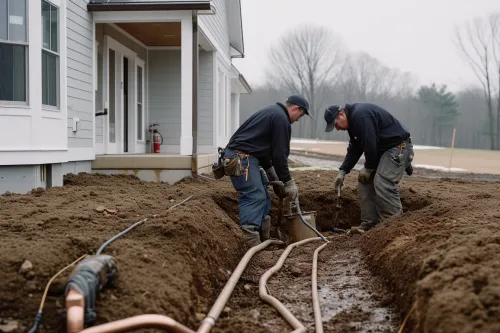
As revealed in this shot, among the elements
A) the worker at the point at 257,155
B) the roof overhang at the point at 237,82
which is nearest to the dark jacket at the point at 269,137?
the worker at the point at 257,155

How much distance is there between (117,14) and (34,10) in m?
2.73

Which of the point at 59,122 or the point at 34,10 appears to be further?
the point at 59,122

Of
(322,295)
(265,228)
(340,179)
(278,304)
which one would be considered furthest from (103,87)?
(278,304)

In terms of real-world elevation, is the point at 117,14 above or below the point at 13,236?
above

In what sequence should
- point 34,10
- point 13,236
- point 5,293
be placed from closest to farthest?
point 5,293, point 13,236, point 34,10

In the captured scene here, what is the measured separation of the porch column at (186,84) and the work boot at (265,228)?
3.37 meters

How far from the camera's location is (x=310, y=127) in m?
75.8

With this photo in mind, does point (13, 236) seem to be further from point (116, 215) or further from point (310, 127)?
point (310, 127)

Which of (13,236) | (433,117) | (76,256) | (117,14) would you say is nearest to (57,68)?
(117,14)

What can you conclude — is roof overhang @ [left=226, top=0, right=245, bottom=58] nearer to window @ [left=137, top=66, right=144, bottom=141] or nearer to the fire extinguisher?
window @ [left=137, top=66, right=144, bottom=141]

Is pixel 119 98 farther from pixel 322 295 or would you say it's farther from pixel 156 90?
pixel 322 295

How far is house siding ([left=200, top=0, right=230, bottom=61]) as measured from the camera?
13.6 meters

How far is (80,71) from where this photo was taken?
9664 millimetres

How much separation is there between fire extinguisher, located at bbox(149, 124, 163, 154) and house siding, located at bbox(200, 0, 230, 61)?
282cm
